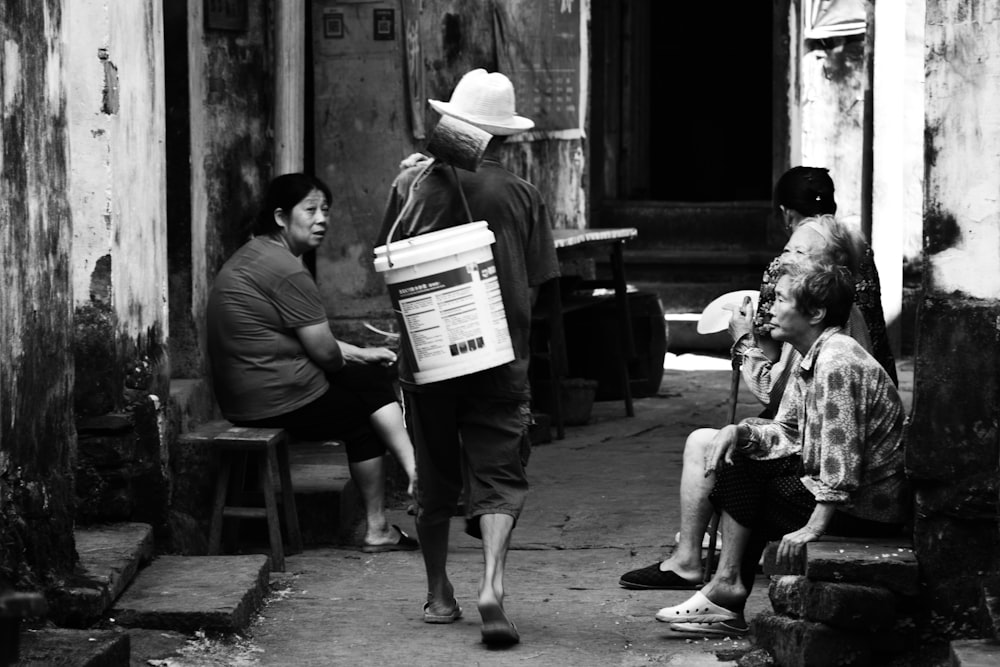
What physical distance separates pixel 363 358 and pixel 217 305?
2.02 feet

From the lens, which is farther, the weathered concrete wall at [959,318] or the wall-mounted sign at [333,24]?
the wall-mounted sign at [333,24]

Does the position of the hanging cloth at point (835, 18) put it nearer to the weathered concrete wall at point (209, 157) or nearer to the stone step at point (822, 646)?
the weathered concrete wall at point (209, 157)

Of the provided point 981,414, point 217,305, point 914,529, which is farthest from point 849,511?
point 217,305

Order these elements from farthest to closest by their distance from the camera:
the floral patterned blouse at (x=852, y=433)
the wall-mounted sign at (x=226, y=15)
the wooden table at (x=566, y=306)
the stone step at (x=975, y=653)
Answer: the wooden table at (x=566, y=306)
the wall-mounted sign at (x=226, y=15)
the floral patterned blouse at (x=852, y=433)
the stone step at (x=975, y=653)

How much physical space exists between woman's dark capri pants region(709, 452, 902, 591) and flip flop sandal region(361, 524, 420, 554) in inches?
71.5

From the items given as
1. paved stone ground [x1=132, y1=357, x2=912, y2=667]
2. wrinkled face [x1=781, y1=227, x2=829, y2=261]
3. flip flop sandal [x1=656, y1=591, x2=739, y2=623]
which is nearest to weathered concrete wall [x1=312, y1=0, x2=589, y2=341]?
paved stone ground [x1=132, y1=357, x2=912, y2=667]

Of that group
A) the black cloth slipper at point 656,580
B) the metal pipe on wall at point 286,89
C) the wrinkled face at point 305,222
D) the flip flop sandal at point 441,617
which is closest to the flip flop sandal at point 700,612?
the black cloth slipper at point 656,580

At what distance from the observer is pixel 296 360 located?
6539mm

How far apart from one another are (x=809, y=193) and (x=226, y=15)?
307cm

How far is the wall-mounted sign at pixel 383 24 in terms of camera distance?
29.0 feet

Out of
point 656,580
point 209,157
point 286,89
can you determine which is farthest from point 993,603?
point 286,89

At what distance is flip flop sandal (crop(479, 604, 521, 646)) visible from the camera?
16.4 feet

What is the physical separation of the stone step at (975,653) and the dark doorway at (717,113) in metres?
13.2

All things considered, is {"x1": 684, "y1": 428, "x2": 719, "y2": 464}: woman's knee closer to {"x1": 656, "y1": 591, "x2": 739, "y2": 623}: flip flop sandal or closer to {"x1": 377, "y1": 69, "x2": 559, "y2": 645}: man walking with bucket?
{"x1": 656, "y1": 591, "x2": 739, "y2": 623}: flip flop sandal
